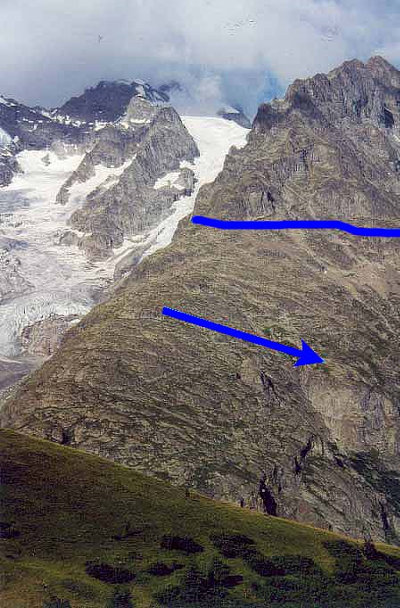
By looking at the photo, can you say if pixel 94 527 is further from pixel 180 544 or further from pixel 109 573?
pixel 109 573

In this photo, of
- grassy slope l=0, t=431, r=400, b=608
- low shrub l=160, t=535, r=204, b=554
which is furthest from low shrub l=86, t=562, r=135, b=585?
low shrub l=160, t=535, r=204, b=554

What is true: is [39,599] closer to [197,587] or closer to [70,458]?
[197,587]

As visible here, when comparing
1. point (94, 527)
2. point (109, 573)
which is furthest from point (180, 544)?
point (109, 573)

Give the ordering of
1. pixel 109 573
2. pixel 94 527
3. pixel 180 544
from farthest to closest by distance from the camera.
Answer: pixel 94 527 → pixel 180 544 → pixel 109 573

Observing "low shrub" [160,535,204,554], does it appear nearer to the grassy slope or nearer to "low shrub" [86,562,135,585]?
the grassy slope

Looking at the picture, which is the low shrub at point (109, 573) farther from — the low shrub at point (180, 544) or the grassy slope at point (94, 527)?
the low shrub at point (180, 544)

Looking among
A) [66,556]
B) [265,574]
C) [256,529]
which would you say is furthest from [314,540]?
[66,556]

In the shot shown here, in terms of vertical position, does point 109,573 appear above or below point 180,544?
above

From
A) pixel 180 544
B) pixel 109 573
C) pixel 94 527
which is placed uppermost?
pixel 109 573
